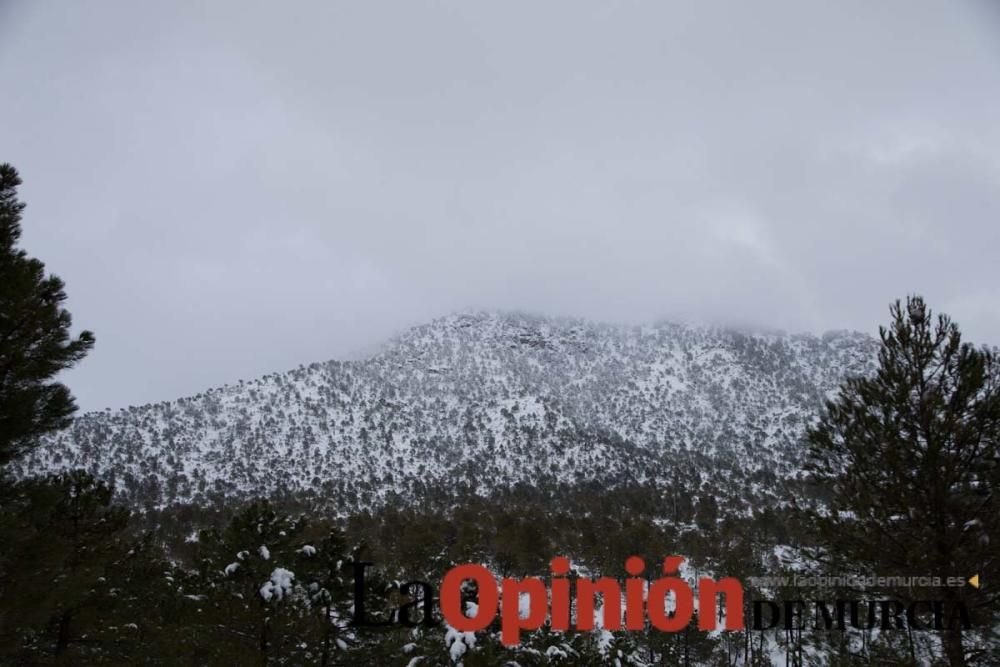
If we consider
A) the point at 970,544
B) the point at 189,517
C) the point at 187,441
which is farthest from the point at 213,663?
the point at 187,441

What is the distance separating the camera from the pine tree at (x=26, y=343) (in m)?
8.88

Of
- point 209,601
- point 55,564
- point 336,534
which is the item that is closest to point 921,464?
point 336,534

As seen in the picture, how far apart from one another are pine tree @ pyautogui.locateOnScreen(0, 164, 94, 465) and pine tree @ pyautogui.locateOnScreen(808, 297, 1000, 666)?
1496 cm

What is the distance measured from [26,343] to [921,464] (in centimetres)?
1638

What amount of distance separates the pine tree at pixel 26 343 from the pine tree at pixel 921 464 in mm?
14961

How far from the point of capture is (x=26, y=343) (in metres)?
9.20

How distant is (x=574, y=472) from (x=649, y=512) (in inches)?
3673

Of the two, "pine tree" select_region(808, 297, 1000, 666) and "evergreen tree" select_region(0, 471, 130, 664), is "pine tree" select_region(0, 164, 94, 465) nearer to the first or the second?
"evergreen tree" select_region(0, 471, 130, 664)

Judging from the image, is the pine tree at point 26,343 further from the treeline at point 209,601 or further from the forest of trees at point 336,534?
the treeline at point 209,601

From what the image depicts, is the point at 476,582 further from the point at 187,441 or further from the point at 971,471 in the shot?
the point at 187,441

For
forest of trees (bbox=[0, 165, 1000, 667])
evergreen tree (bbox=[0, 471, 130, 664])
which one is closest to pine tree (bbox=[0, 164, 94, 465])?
forest of trees (bbox=[0, 165, 1000, 667])

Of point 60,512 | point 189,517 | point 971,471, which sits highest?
point 971,471

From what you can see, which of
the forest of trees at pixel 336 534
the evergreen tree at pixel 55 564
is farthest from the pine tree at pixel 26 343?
the evergreen tree at pixel 55 564

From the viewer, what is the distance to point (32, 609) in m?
8.88
